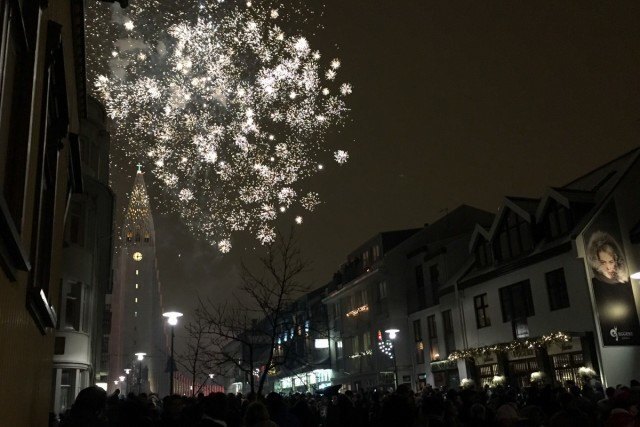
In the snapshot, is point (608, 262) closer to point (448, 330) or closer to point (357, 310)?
point (448, 330)

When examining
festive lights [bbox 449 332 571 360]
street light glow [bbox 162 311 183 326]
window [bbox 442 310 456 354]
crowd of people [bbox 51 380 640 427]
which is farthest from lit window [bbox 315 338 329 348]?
crowd of people [bbox 51 380 640 427]

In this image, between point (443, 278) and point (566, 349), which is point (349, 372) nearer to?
point (443, 278)

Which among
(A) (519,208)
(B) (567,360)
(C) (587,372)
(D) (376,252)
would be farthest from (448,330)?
(D) (376,252)

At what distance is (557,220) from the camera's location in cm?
2770

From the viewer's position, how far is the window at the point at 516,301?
28500 mm

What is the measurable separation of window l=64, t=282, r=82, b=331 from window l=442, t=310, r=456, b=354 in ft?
67.4

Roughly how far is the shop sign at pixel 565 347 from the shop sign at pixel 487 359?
141 inches

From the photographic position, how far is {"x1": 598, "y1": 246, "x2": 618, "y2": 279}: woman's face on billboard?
2550 centimetres

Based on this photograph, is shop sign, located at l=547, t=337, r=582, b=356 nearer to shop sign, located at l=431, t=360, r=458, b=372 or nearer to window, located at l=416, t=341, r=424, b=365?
shop sign, located at l=431, t=360, r=458, b=372

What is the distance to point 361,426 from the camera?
1339 centimetres

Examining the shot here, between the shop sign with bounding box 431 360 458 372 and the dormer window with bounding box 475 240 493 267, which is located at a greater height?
the dormer window with bounding box 475 240 493 267

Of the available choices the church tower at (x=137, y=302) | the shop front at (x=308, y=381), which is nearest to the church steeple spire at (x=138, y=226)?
the church tower at (x=137, y=302)

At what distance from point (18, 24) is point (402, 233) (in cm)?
4502

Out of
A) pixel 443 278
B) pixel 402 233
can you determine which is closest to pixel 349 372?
pixel 402 233
